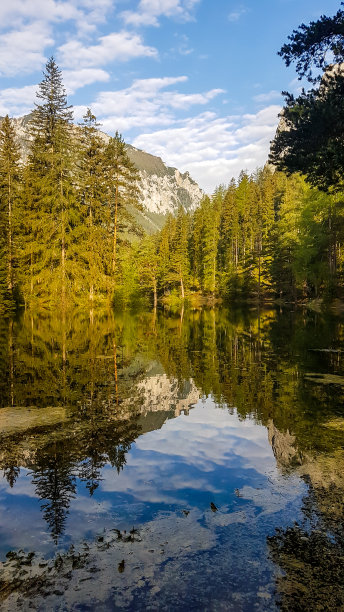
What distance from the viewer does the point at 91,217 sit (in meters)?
39.2

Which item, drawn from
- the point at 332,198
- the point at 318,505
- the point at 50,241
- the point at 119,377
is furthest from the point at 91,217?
the point at 318,505

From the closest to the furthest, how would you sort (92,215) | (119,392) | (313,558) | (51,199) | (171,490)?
(313,558) → (171,490) → (119,392) → (51,199) → (92,215)

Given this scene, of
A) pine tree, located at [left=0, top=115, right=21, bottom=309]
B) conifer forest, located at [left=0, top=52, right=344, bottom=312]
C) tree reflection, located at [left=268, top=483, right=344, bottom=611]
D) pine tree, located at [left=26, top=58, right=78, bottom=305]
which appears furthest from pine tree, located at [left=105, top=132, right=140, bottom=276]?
tree reflection, located at [left=268, top=483, right=344, bottom=611]

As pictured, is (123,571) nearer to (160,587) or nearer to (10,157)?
(160,587)

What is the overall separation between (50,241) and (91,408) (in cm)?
3136

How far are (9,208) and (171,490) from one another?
38.0 meters

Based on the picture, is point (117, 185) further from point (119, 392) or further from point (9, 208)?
point (119, 392)

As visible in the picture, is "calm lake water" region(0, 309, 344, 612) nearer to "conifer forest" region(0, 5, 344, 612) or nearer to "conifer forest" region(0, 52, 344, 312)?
"conifer forest" region(0, 5, 344, 612)

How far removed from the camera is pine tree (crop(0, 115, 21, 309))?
36.6 m

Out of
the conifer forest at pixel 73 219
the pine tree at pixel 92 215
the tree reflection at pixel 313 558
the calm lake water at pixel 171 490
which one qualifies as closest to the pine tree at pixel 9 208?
the conifer forest at pixel 73 219

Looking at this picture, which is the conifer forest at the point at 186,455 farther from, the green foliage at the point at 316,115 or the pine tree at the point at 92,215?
the pine tree at the point at 92,215

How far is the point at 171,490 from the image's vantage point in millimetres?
5566

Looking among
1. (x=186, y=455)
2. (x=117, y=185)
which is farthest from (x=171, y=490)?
(x=117, y=185)

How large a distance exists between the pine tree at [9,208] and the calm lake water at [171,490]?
26644 millimetres
